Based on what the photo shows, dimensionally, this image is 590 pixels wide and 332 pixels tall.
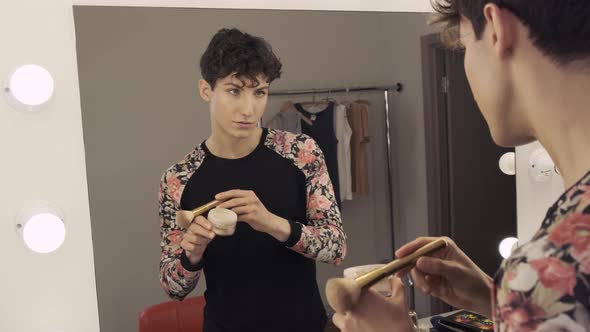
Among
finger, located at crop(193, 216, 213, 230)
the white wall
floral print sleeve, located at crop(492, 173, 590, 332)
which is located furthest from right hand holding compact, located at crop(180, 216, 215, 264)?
floral print sleeve, located at crop(492, 173, 590, 332)

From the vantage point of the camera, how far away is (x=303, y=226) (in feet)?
3.11

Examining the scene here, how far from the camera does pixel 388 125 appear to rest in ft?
3.95

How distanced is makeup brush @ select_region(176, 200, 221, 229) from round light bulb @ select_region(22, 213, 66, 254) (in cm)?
22

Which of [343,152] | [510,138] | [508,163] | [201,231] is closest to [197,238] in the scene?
[201,231]

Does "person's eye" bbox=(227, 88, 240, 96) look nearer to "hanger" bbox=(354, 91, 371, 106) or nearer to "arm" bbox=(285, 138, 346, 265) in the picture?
"arm" bbox=(285, 138, 346, 265)

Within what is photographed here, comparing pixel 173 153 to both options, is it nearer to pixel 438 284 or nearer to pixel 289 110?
pixel 289 110

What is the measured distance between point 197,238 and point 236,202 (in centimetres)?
8

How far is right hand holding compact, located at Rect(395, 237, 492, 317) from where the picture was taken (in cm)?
70

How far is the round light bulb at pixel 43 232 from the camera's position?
0.96 m

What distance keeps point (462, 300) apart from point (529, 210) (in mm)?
789

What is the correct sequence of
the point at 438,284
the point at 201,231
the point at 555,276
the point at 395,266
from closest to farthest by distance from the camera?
the point at 555,276
the point at 395,266
the point at 438,284
the point at 201,231

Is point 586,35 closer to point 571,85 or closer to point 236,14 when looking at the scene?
point 571,85

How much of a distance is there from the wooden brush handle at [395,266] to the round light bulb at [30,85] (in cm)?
64

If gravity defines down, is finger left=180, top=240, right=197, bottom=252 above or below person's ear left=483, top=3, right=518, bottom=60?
below
